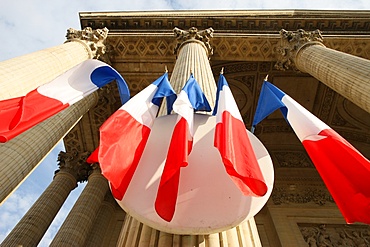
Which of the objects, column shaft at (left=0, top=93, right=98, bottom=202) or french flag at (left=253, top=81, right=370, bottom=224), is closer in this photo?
french flag at (left=253, top=81, right=370, bottom=224)

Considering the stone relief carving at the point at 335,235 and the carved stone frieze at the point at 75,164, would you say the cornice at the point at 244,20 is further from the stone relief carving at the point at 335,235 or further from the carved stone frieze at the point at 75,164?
the stone relief carving at the point at 335,235

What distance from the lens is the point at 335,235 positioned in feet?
34.9

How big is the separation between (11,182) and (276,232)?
29.0 feet

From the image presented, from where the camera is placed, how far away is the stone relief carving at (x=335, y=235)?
33.5ft

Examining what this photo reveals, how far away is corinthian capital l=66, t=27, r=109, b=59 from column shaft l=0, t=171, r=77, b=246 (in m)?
4.98

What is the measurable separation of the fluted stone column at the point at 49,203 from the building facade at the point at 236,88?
0.04 meters

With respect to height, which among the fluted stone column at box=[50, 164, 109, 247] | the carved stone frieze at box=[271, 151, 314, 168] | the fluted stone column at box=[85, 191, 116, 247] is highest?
the fluted stone column at box=[50, 164, 109, 247]

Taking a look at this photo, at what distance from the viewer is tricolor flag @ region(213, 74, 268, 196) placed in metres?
2.48

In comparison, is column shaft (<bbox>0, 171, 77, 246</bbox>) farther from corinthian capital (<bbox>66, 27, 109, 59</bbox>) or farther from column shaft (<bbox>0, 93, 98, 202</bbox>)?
corinthian capital (<bbox>66, 27, 109, 59</bbox>)

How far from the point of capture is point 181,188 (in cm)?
271

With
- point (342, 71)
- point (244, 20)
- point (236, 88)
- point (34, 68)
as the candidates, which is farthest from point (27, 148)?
point (236, 88)

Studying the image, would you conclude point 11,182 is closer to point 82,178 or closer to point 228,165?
point 228,165

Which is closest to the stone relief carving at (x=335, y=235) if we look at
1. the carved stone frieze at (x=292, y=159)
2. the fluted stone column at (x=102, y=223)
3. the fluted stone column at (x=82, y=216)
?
the carved stone frieze at (x=292, y=159)

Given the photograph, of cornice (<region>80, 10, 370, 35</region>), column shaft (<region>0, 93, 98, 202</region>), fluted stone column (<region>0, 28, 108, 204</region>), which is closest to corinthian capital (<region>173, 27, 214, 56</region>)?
cornice (<region>80, 10, 370, 35</region>)
